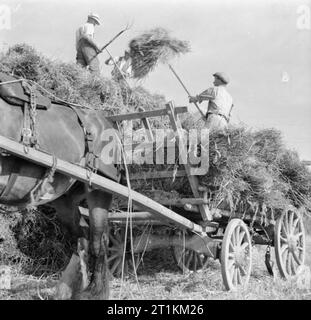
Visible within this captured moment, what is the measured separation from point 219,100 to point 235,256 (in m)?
2.07

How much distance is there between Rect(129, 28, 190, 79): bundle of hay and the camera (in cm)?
588

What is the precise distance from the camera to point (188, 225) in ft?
14.3

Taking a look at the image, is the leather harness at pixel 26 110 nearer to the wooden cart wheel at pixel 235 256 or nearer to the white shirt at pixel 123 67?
the wooden cart wheel at pixel 235 256

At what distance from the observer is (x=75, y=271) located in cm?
418

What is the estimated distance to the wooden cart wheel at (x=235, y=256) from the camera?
4287 millimetres

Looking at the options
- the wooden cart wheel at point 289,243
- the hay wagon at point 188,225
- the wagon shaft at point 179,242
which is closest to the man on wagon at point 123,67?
the hay wagon at point 188,225

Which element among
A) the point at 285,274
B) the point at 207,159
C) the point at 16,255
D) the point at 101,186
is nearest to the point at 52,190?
the point at 101,186

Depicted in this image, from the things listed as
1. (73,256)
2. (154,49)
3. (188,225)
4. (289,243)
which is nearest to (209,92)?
(154,49)

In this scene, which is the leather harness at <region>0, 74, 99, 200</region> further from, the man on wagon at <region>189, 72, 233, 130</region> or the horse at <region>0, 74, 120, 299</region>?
the man on wagon at <region>189, 72, 233, 130</region>

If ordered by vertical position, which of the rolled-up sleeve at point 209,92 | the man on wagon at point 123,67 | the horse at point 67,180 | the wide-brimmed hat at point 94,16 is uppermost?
the wide-brimmed hat at point 94,16

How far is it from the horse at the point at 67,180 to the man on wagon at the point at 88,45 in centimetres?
245

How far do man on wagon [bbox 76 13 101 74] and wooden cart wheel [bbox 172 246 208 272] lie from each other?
298 centimetres

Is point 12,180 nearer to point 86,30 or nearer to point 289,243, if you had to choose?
point 289,243
